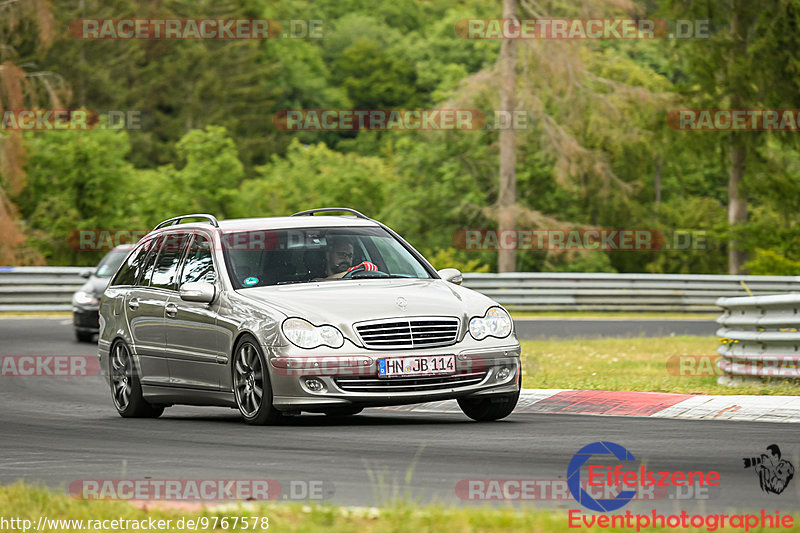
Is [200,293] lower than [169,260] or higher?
lower

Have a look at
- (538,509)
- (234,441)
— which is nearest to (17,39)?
(234,441)

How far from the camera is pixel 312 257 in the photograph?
1180cm

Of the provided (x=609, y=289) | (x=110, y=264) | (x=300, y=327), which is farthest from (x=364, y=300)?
(x=609, y=289)

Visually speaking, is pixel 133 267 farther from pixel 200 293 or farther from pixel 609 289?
pixel 609 289

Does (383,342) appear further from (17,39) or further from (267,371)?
(17,39)

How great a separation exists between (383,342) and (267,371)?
892 mm

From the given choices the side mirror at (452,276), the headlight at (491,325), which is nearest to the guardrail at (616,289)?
the side mirror at (452,276)

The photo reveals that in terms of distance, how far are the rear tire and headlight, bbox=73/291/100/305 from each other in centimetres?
1235

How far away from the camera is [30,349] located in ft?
68.9

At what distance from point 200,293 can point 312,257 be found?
1.00 meters
